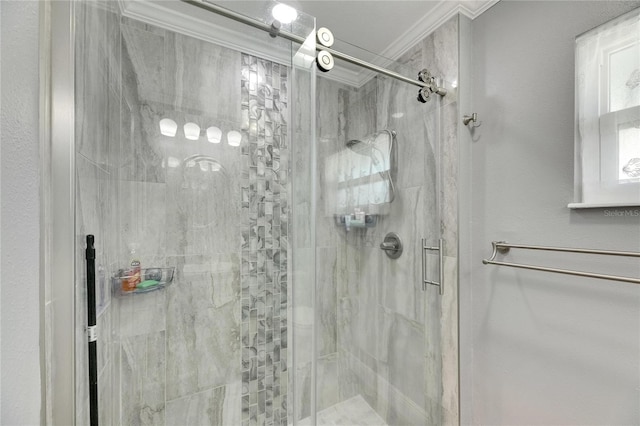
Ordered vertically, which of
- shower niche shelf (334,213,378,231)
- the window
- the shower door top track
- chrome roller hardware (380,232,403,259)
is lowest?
chrome roller hardware (380,232,403,259)

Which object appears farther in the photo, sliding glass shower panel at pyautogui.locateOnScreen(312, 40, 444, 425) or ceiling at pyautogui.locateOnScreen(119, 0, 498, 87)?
sliding glass shower panel at pyautogui.locateOnScreen(312, 40, 444, 425)

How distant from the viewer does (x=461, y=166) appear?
4.29ft

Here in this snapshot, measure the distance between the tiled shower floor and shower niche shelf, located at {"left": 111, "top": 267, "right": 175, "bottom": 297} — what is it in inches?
43.5

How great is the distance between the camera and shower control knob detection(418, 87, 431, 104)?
131 centimetres

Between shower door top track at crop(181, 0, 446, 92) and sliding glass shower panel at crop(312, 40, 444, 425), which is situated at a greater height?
shower door top track at crop(181, 0, 446, 92)

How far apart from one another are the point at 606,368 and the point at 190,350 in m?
1.68

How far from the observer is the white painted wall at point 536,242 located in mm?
873

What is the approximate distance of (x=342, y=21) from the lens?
4.60ft

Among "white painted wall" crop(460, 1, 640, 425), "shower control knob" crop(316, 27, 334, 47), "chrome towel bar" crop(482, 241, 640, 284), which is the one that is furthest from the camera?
"shower control knob" crop(316, 27, 334, 47)

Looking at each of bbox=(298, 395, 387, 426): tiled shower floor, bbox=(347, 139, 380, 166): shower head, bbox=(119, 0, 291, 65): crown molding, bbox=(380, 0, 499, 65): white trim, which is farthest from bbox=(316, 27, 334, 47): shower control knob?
Answer: bbox=(298, 395, 387, 426): tiled shower floor

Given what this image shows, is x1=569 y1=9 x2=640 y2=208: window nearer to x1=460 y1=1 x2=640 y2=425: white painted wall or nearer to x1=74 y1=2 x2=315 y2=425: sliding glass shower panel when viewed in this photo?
x1=460 y1=1 x2=640 y2=425: white painted wall

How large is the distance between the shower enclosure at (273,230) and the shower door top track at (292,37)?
3cm

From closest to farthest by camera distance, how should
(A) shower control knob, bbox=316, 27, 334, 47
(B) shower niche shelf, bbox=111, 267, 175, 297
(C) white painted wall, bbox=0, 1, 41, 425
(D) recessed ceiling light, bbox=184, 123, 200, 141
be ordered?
(C) white painted wall, bbox=0, 1, 41, 425 < (A) shower control knob, bbox=316, 27, 334, 47 < (B) shower niche shelf, bbox=111, 267, 175, 297 < (D) recessed ceiling light, bbox=184, 123, 200, 141

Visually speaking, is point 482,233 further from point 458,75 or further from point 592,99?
point 458,75
